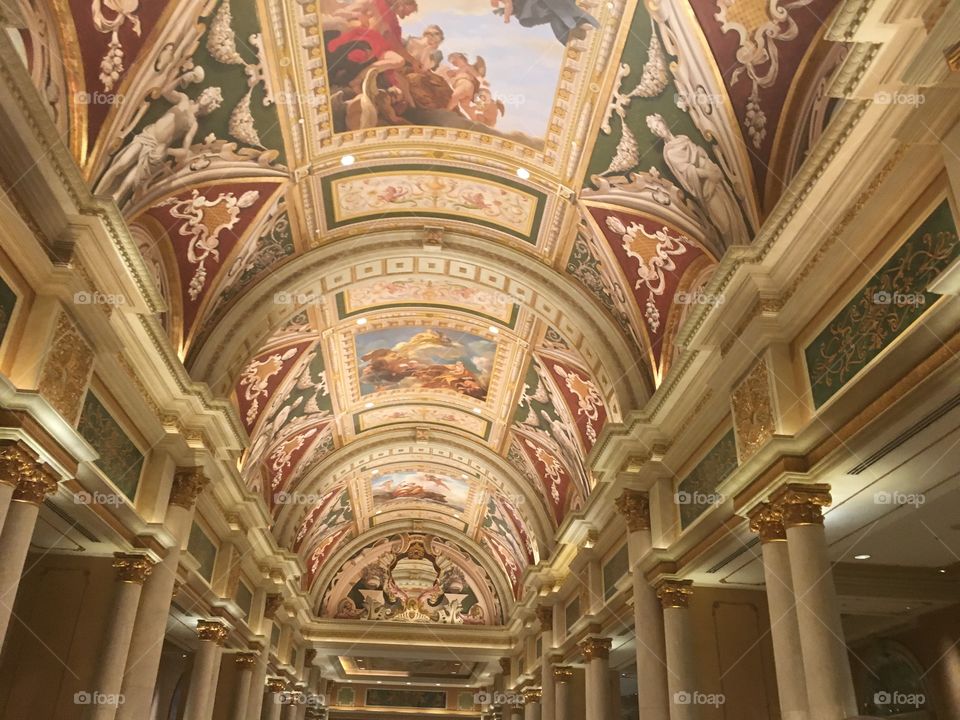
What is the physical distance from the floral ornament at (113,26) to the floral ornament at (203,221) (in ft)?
8.74

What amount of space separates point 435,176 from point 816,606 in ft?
31.5

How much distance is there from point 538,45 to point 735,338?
197 inches

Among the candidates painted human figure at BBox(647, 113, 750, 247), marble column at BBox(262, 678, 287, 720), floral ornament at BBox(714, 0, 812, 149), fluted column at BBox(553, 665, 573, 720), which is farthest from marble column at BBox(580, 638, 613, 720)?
marble column at BBox(262, 678, 287, 720)

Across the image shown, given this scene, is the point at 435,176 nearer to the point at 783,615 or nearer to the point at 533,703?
the point at 783,615

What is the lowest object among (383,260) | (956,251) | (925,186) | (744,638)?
(744,638)

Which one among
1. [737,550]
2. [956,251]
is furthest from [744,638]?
[956,251]

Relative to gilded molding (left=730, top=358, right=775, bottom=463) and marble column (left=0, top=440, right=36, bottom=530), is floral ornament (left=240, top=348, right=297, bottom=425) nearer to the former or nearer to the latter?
marble column (left=0, top=440, right=36, bottom=530)

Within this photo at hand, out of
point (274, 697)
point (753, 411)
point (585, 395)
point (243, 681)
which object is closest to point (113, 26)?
point (753, 411)

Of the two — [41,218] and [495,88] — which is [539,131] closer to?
[495,88]

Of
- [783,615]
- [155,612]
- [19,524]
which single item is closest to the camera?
[19,524]

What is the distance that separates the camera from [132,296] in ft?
32.8

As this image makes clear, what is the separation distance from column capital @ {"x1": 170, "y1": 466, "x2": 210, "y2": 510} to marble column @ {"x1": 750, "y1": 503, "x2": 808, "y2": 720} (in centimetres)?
881

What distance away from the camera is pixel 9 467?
7.78 metres

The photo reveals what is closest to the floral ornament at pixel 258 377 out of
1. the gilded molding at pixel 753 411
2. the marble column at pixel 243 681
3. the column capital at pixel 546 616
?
the marble column at pixel 243 681
